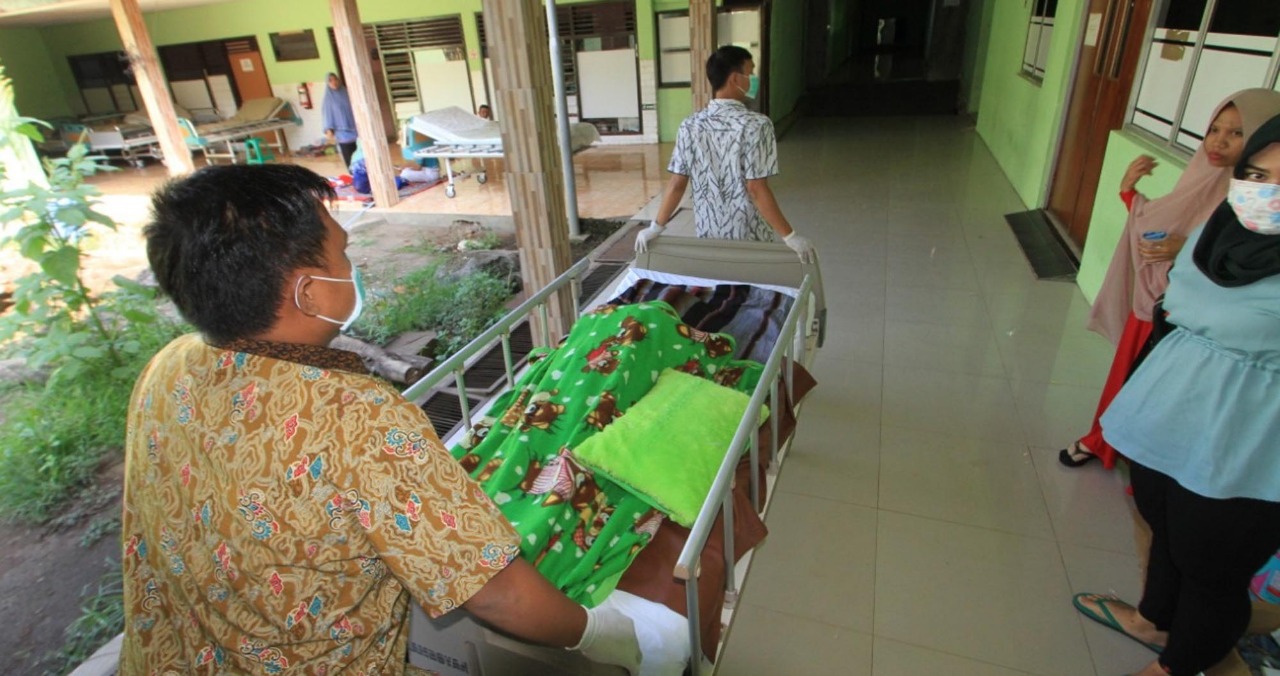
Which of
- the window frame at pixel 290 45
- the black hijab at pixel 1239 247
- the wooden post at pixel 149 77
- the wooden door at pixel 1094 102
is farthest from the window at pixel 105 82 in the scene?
the black hijab at pixel 1239 247

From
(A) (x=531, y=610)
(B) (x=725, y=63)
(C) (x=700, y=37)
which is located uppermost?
(C) (x=700, y=37)

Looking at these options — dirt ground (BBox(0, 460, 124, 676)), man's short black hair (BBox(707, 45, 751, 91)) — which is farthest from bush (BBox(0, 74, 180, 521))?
man's short black hair (BBox(707, 45, 751, 91))

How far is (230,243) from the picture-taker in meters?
0.77

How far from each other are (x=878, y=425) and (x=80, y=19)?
14.4m

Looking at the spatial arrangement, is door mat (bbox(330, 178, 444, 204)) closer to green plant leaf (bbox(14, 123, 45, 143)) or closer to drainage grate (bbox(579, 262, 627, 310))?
drainage grate (bbox(579, 262, 627, 310))

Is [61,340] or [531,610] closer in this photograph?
[531,610]

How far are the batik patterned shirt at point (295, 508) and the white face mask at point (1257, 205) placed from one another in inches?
56.0

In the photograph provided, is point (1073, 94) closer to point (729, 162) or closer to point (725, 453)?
point (729, 162)

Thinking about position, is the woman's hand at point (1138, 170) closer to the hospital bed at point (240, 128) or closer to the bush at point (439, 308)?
the bush at point (439, 308)

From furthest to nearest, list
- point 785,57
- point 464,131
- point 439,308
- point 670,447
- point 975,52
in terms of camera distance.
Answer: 1. point 785,57
2. point 975,52
3. point 464,131
4. point 439,308
5. point 670,447

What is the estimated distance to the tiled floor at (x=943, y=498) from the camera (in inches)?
65.9

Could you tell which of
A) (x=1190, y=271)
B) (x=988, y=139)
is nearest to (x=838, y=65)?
(x=988, y=139)

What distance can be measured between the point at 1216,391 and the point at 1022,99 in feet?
18.4

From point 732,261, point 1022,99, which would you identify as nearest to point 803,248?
point 732,261
